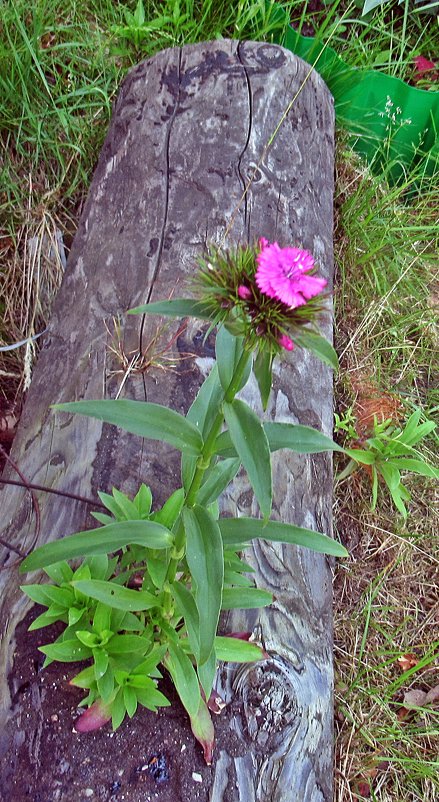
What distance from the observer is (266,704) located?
4.49 ft

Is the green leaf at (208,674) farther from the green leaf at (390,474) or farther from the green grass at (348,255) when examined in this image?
the green leaf at (390,474)

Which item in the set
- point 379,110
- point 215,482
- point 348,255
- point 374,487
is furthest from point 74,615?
point 379,110

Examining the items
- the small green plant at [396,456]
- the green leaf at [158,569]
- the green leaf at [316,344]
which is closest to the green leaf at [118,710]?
the green leaf at [158,569]

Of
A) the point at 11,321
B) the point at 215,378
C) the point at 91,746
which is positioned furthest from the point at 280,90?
the point at 91,746

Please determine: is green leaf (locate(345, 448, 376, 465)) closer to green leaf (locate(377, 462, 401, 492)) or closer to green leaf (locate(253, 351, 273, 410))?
green leaf (locate(377, 462, 401, 492))

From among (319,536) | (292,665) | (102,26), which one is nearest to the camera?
(319,536)

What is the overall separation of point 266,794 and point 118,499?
67 centimetres

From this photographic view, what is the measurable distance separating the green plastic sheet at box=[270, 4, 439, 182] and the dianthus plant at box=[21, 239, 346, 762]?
175cm

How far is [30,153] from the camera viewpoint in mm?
2514

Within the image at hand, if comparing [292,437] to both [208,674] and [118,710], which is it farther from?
[118,710]

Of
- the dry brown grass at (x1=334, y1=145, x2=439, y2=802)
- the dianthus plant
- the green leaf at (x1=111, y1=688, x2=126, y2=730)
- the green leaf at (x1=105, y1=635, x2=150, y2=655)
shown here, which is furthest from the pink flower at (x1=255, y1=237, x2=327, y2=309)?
the dry brown grass at (x1=334, y1=145, x2=439, y2=802)

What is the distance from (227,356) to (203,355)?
0.74 m

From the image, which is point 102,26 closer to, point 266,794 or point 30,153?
point 30,153

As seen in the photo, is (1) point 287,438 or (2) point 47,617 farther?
(2) point 47,617
